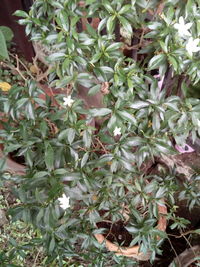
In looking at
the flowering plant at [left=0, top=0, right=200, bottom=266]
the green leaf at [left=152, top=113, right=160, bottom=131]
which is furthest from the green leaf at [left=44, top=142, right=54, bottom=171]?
the green leaf at [left=152, top=113, right=160, bottom=131]

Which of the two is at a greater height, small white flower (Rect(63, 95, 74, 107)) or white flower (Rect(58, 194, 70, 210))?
small white flower (Rect(63, 95, 74, 107))

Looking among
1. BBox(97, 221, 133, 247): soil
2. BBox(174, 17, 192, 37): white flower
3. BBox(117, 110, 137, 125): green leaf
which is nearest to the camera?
BBox(174, 17, 192, 37): white flower

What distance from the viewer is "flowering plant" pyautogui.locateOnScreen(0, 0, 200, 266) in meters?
0.98

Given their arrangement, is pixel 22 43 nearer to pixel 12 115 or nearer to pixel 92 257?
pixel 12 115

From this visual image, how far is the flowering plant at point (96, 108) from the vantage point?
98 cm

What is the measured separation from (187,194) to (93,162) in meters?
0.53

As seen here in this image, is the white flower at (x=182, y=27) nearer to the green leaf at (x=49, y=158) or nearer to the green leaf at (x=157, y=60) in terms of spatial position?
the green leaf at (x=157, y=60)

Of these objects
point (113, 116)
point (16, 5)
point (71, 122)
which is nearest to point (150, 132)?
point (113, 116)

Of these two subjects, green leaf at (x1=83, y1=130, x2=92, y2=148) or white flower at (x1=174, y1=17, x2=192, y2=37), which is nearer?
white flower at (x1=174, y1=17, x2=192, y2=37)

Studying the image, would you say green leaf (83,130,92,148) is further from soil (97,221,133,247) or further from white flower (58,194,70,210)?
soil (97,221,133,247)

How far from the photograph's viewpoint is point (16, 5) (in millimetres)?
2236

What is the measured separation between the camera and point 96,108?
1.11m

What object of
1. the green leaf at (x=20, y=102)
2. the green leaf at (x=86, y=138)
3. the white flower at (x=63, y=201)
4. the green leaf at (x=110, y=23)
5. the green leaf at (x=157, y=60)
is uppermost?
the green leaf at (x=110, y=23)

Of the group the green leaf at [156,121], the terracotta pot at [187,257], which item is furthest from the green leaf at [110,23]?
the terracotta pot at [187,257]
